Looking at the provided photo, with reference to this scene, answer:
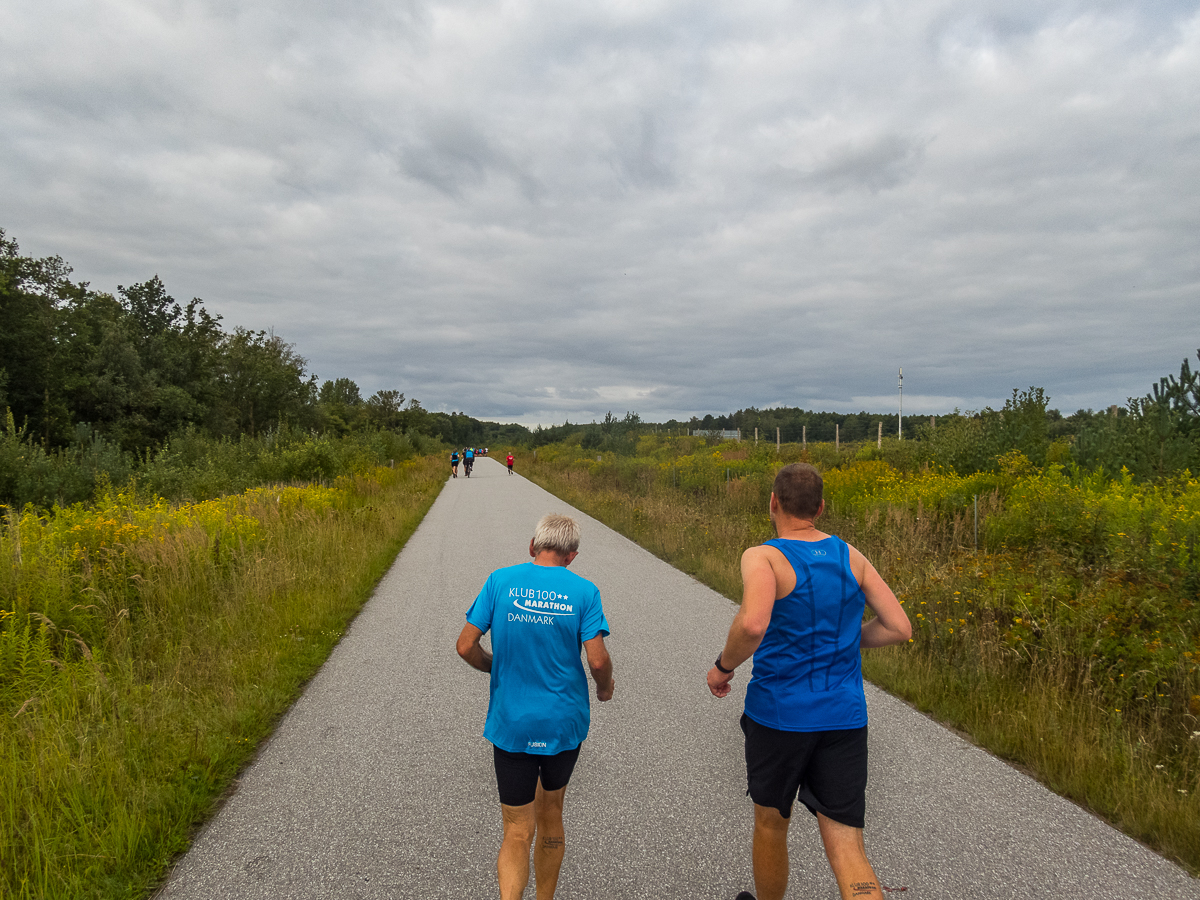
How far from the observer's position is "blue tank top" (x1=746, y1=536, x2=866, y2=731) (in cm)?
232

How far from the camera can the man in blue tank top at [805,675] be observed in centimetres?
229

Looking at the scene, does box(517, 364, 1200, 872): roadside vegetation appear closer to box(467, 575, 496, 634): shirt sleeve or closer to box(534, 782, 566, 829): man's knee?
box(534, 782, 566, 829): man's knee

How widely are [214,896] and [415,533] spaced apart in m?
12.7

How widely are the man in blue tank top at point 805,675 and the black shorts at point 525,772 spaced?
0.71 m

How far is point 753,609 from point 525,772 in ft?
3.51

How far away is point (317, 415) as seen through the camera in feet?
230

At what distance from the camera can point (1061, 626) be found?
5445mm

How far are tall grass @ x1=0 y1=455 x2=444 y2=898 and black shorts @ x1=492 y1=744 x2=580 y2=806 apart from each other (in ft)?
5.85

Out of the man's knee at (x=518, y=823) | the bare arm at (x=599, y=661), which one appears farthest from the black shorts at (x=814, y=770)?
the man's knee at (x=518, y=823)

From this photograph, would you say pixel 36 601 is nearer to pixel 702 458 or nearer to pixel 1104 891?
pixel 1104 891

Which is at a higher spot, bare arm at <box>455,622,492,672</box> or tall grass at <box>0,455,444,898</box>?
bare arm at <box>455,622,492,672</box>

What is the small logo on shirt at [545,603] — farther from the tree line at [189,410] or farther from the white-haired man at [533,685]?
the tree line at [189,410]

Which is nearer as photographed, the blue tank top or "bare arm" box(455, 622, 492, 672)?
the blue tank top

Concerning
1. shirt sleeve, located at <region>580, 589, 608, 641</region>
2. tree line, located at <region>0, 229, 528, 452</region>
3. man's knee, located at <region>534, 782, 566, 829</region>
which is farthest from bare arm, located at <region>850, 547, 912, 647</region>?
tree line, located at <region>0, 229, 528, 452</region>
